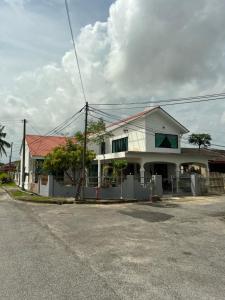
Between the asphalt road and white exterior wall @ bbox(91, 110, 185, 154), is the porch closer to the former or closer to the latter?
white exterior wall @ bbox(91, 110, 185, 154)

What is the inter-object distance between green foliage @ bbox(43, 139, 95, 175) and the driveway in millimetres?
10583

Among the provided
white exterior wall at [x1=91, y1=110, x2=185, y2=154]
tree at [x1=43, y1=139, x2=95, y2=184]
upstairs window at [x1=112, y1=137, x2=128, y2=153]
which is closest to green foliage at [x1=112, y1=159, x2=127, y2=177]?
tree at [x1=43, y1=139, x2=95, y2=184]

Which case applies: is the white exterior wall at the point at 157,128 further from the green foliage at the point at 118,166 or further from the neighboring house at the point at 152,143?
the green foliage at the point at 118,166

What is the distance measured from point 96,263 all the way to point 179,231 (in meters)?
4.96

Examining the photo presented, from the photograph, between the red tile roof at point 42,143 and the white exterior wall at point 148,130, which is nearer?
the white exterior wall at point 148,130

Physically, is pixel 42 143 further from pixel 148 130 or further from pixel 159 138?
pixel 159 138

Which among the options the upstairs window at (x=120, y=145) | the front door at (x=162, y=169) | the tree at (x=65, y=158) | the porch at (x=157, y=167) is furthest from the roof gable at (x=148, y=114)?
the tree at (x=65, y=158)

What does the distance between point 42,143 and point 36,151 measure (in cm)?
337

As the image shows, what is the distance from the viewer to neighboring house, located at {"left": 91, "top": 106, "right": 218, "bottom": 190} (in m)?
29.7

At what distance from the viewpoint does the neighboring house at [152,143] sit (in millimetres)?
29656

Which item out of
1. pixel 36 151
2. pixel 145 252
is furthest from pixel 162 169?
pixel 145 252

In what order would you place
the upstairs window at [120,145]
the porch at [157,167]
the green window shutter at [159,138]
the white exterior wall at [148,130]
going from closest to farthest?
the porch at [157,167] < the white exterior wall at [148,130] < the green window shutter at [159,138] < the upstairs window at [120,145]

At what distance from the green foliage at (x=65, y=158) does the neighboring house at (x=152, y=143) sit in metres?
3.71

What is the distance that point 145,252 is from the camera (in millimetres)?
8844
